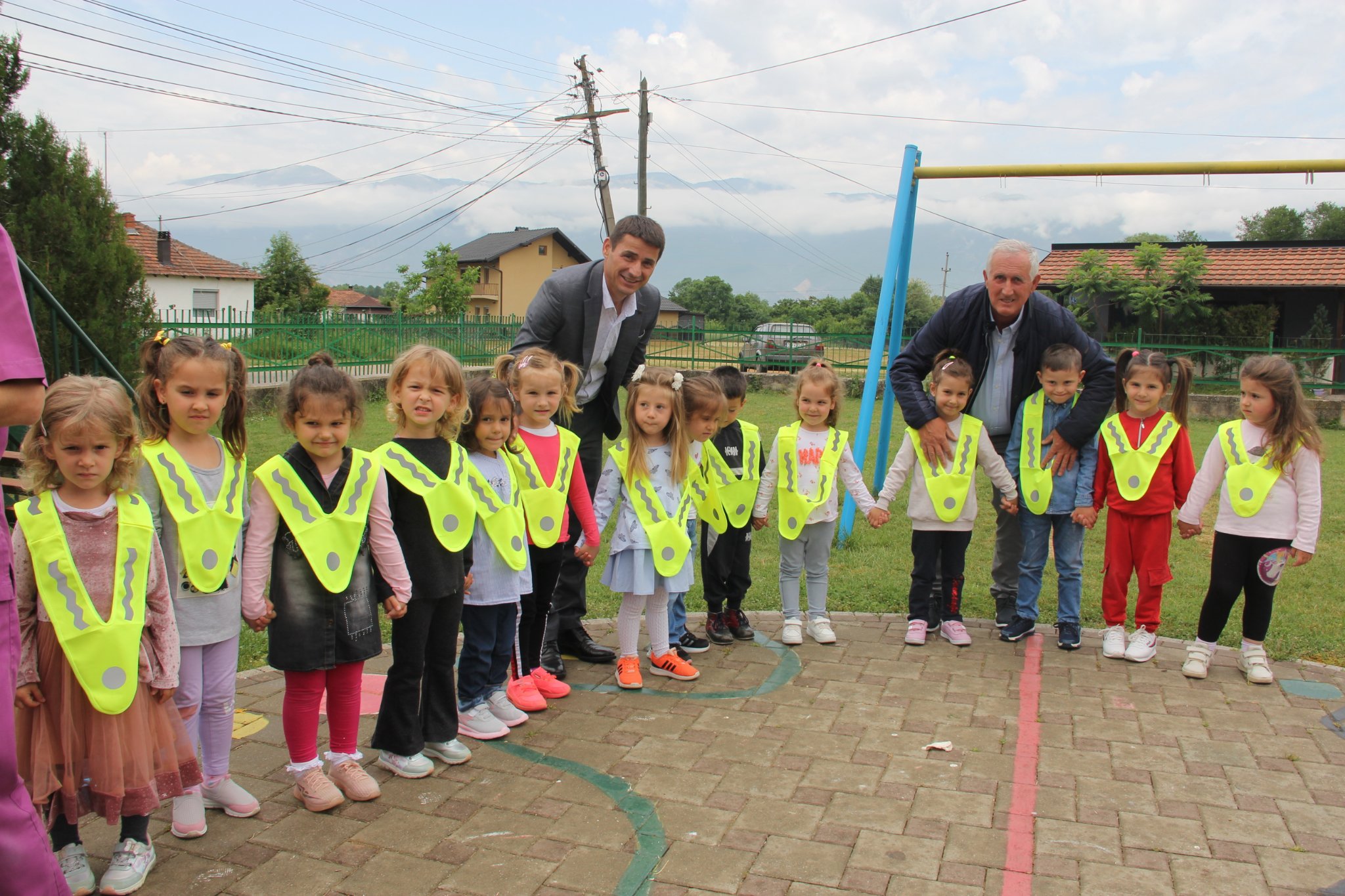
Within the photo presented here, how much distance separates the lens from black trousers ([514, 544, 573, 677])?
4.26 m

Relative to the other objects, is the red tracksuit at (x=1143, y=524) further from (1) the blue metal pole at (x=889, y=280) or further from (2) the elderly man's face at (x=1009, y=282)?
(1) the blue metal pole at (x=889, y=280)

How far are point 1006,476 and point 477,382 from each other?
2.80m

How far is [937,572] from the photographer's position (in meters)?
5.28

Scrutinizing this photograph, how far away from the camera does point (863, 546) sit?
7395 mm

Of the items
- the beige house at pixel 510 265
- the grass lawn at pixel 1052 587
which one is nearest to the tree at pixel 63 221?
the grass lawn at pixel 1052 587

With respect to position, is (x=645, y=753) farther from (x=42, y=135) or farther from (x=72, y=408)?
(x=42, y=135)

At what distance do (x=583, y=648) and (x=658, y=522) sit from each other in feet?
2.78

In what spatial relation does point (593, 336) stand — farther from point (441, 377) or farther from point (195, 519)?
point (195, 519)

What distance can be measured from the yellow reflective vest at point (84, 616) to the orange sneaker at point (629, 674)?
2169 millimetres

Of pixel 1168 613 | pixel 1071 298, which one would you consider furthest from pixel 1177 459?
pixel 1071 298

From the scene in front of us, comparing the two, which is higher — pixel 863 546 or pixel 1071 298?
pixel 1071 298

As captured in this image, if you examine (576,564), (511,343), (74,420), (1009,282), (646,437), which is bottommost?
(576,564)

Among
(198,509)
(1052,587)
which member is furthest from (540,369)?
(1052,587)

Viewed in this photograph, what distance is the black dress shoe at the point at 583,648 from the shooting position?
484 centimetres
